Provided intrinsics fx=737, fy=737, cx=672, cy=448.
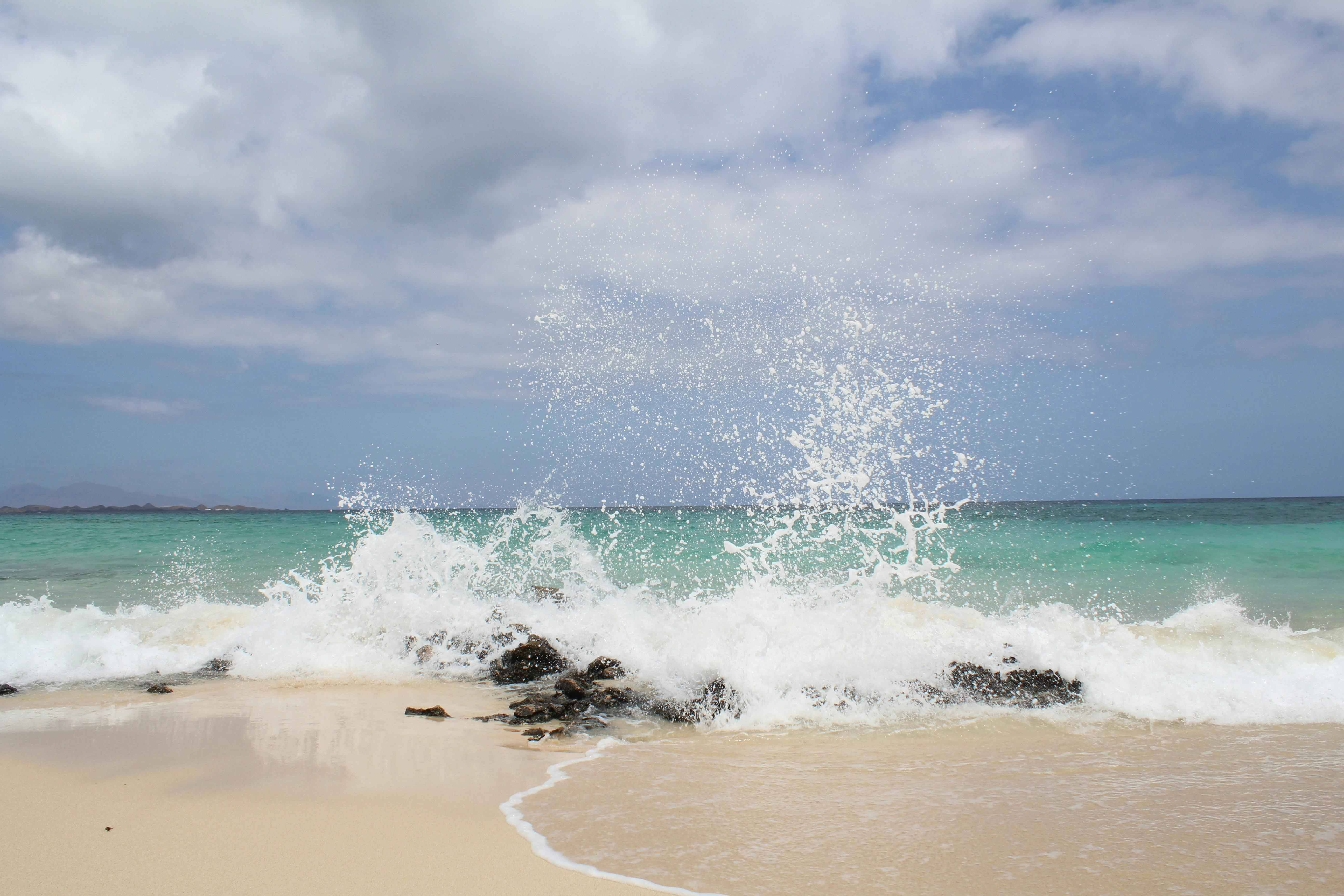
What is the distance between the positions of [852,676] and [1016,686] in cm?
142

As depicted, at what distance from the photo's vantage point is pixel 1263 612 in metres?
11.0

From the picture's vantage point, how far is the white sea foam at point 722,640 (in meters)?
6.34

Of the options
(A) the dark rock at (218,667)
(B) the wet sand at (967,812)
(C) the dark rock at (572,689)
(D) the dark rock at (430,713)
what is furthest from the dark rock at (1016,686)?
(A) the dark rock at (218,667)

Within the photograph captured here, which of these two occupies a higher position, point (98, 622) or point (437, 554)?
point (437, 554)

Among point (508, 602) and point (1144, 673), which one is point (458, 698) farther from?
point (1144, 673)

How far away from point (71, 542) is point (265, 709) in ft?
80.0

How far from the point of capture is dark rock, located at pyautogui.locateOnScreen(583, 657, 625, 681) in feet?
24.1

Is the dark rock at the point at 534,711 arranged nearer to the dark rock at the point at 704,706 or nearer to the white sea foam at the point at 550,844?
the dark rock at the point at 704,706

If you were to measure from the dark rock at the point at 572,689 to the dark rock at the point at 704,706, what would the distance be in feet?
1.99

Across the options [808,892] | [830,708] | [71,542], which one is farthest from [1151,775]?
[71,542]

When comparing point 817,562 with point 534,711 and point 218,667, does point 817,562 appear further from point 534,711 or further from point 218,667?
point 218,667

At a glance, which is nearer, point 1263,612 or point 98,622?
point 98,622

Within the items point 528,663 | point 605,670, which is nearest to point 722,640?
point 605,670

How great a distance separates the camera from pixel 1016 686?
6469 mm
